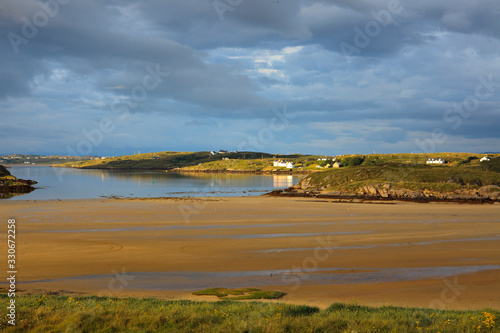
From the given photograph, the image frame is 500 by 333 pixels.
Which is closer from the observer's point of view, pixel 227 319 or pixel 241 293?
pixel 227 319

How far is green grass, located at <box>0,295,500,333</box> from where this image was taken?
859 cm

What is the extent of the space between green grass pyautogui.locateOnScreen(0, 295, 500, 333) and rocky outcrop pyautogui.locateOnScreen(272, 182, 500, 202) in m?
43.3

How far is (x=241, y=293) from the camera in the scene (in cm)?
1259

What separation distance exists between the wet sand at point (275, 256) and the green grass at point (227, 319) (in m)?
2.32

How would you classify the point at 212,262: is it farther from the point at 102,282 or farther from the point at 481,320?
the point at 481,320

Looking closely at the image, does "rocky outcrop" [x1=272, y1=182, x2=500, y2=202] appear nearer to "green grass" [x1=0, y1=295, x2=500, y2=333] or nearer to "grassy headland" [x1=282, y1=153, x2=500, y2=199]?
"grassy headland" [x1=282, y1=153, x2=500, y2=199]

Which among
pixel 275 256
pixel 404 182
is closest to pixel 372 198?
pixel 404 182

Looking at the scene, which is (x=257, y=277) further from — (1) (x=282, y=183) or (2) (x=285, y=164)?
(2) (x=285, y=164)

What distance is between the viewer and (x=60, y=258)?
18.1 meters

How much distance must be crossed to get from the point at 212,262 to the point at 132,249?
5.27m

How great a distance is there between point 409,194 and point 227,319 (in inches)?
1885

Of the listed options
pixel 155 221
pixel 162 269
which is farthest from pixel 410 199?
pixel 162 269

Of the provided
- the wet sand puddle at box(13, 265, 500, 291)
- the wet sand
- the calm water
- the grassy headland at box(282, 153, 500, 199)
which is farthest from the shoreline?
the wet sand puddle at box(13, 265, 500, 291)

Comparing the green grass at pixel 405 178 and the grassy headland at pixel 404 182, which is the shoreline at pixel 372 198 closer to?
the grassy headland at pixel 404 182
